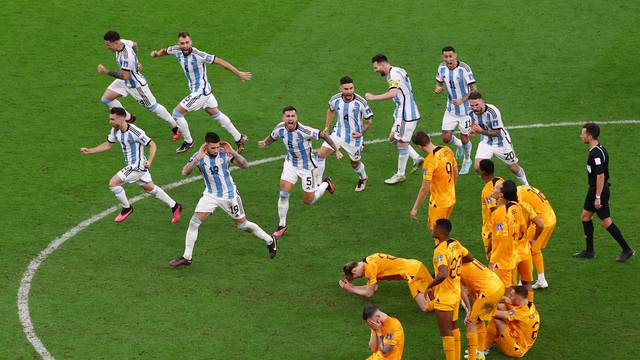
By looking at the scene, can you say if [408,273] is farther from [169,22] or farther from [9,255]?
[169,22]

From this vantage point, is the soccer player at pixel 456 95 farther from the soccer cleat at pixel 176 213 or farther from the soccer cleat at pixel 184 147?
the soccer cleat at pixel 176 213

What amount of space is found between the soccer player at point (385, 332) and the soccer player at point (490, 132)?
581 centimetres

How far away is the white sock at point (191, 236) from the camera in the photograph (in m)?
19.1

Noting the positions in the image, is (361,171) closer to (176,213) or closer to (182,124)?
(176,213)

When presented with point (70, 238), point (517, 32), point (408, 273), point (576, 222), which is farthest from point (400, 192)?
point (517, 32)

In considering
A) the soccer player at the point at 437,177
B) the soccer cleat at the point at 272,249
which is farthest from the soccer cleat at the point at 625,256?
the soccer cleat at the point at 272,249

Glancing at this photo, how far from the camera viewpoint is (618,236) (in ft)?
62.3

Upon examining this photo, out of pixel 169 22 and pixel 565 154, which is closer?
pixel 565 154

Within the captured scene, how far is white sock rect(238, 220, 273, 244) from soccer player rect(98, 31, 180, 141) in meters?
4.88

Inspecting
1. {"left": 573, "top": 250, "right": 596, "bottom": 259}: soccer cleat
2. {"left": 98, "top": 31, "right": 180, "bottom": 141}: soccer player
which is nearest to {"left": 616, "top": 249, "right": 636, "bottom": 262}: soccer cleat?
{"left": 573, "top": 250, "right": 596, "bottom": 259}: soccer cleat

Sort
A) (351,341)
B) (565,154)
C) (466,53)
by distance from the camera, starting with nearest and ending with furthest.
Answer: (351,341) → (565,154) → (466,53)

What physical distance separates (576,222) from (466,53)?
27.7 feet

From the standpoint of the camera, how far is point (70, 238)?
2033 centimetres

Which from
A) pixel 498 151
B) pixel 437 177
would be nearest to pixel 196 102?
pixel 498 151
